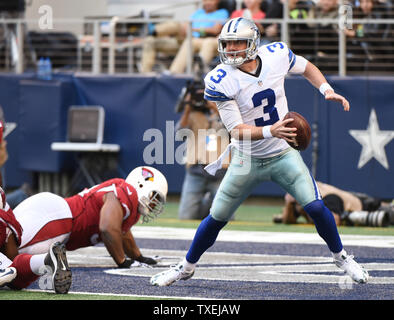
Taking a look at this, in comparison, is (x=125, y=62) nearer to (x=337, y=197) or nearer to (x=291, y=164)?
(x=337, y=197)

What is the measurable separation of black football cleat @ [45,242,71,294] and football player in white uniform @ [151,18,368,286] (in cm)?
74

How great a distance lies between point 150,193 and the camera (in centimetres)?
624

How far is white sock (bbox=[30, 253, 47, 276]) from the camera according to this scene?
519cm

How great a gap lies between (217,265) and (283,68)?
1.85 metres

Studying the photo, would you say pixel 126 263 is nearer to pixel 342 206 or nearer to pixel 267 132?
pixel 267 132

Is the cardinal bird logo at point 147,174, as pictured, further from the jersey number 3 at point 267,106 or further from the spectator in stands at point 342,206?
the spectator in stands at point 342,206

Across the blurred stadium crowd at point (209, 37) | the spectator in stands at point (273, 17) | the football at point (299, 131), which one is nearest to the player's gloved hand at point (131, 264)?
the football at point (299, 131)

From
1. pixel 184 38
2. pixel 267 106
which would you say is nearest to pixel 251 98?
pixel 267 106

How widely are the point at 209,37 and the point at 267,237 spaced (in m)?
4.33

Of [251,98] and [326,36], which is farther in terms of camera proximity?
[326,36]

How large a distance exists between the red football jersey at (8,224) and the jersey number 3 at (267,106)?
1714 millimetres

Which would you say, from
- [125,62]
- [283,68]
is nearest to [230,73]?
[283,68]

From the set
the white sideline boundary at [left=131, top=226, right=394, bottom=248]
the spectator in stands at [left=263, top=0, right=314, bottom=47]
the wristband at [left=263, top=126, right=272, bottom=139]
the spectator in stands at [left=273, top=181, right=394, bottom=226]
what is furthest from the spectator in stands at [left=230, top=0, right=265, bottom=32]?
the wristband at [left=263, top=126, right=272, bottom=139]

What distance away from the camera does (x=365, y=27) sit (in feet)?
37.8
